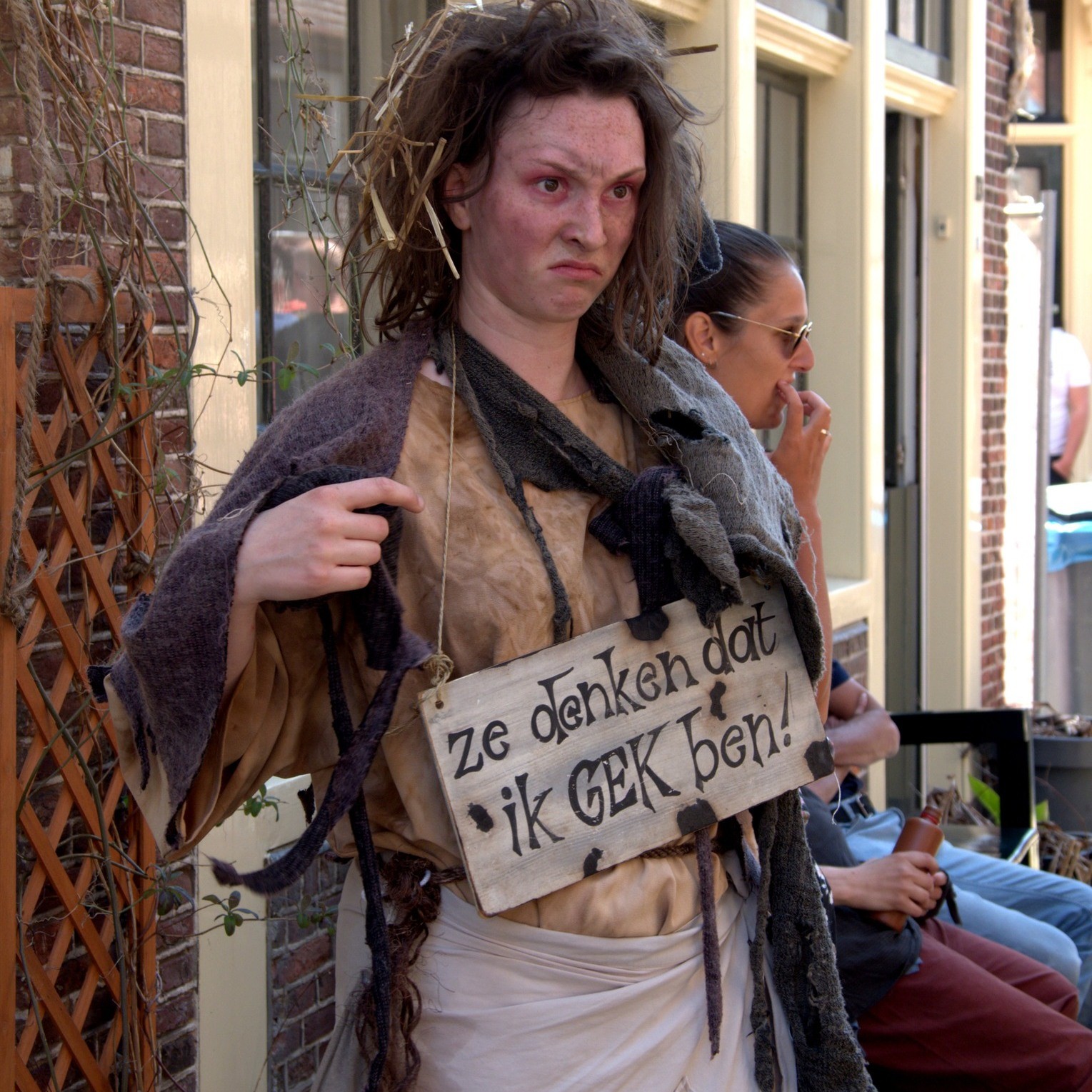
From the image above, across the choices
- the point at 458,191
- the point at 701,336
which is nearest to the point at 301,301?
the point at 701,336

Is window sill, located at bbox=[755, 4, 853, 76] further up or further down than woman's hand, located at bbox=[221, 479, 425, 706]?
further up

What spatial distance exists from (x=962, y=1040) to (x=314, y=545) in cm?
175

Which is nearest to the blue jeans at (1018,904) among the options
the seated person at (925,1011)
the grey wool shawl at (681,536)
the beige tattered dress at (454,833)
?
the seated person at (925,1011)

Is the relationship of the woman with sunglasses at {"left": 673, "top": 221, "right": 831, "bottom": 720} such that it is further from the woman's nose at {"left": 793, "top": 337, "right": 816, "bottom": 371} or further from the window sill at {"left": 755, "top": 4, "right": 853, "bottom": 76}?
the window sill at {"left": 755, "top": 4, "right": 853, "bottom": 76}

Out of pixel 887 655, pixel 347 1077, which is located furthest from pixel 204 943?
pixel 887 655

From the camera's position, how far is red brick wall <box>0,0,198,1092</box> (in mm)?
2037

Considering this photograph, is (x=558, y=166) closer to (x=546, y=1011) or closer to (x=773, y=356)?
(x=546, y=1011)

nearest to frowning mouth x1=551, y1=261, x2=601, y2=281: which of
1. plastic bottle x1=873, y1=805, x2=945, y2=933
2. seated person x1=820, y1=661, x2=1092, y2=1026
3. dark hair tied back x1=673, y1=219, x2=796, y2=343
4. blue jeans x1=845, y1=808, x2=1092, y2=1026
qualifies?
dark hair tied back x1=673, y1=219, x2=796, y2=343

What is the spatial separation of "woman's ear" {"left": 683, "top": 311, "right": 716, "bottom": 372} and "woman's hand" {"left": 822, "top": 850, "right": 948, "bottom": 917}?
95cm

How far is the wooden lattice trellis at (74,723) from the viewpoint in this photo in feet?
6.36

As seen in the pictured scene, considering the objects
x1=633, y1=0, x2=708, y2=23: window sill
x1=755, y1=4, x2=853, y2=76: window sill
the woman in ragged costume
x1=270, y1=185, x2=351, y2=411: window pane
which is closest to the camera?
the woman in ragged costume

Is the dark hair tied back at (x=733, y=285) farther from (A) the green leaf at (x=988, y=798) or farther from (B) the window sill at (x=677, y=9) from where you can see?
(A) the green leaf at (x=988, y=798)

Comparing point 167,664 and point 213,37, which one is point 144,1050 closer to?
point 167,664

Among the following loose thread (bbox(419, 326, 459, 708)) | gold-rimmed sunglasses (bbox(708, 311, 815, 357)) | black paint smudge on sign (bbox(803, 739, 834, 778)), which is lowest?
black paint smudge on sign (bbox(803, 739, 834, 778))
